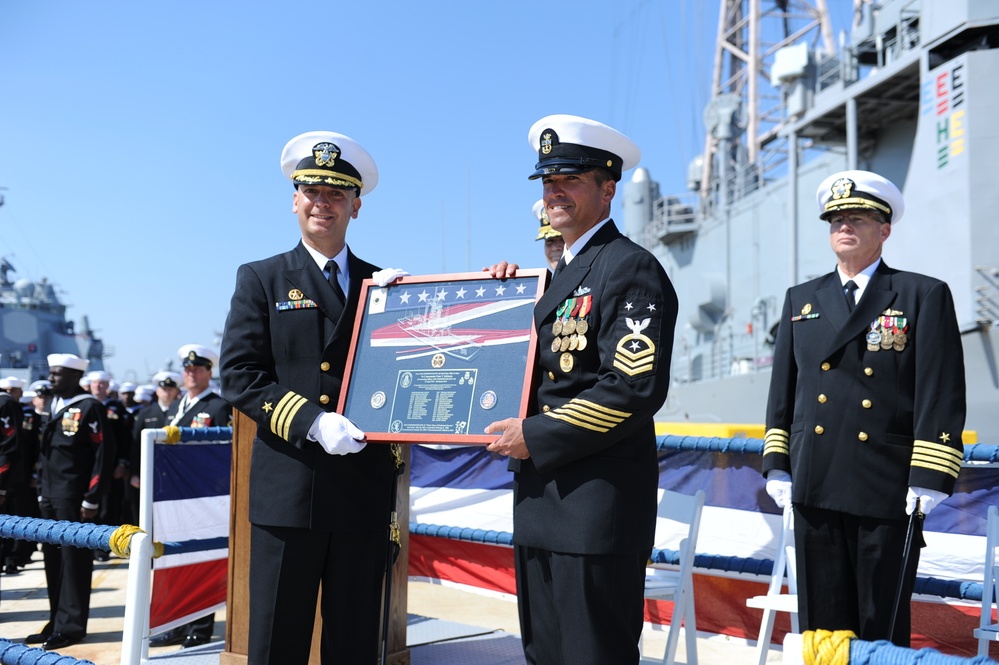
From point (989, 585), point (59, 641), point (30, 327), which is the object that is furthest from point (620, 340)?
point (30, 327)

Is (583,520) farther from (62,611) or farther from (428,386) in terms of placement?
(62,611)

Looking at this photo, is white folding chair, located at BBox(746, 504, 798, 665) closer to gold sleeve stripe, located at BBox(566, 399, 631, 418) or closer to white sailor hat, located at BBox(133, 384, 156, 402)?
gold sleeve stripe, located at BBox(566, 399, 631, 418)

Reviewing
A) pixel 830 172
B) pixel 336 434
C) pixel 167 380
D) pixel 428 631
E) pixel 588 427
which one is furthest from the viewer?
pixel 830 172

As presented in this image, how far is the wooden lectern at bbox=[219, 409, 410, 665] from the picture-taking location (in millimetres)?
3947

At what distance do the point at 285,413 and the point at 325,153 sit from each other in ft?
2.86

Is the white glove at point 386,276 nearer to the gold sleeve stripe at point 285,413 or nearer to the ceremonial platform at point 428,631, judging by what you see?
the gold sleeve stripe at point 285,413

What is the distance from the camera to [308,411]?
8.62 ft

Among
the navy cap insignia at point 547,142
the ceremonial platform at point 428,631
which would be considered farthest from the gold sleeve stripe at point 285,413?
the ceremonial platform at point 428,631

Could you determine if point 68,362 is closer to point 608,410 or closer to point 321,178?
point 321,178

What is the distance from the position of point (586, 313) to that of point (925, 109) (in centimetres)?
1236

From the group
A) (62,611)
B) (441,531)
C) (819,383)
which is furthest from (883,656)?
(62,611)

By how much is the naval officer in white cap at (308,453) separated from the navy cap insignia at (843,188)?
166cm

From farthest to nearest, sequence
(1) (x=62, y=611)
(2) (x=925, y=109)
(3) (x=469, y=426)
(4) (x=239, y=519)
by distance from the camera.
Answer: (2) (x=925, y=109), (1) (x=62, y=611), (4) (x=239, y=519), (3) (x=469, y=426)

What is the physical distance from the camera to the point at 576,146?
247 cm
